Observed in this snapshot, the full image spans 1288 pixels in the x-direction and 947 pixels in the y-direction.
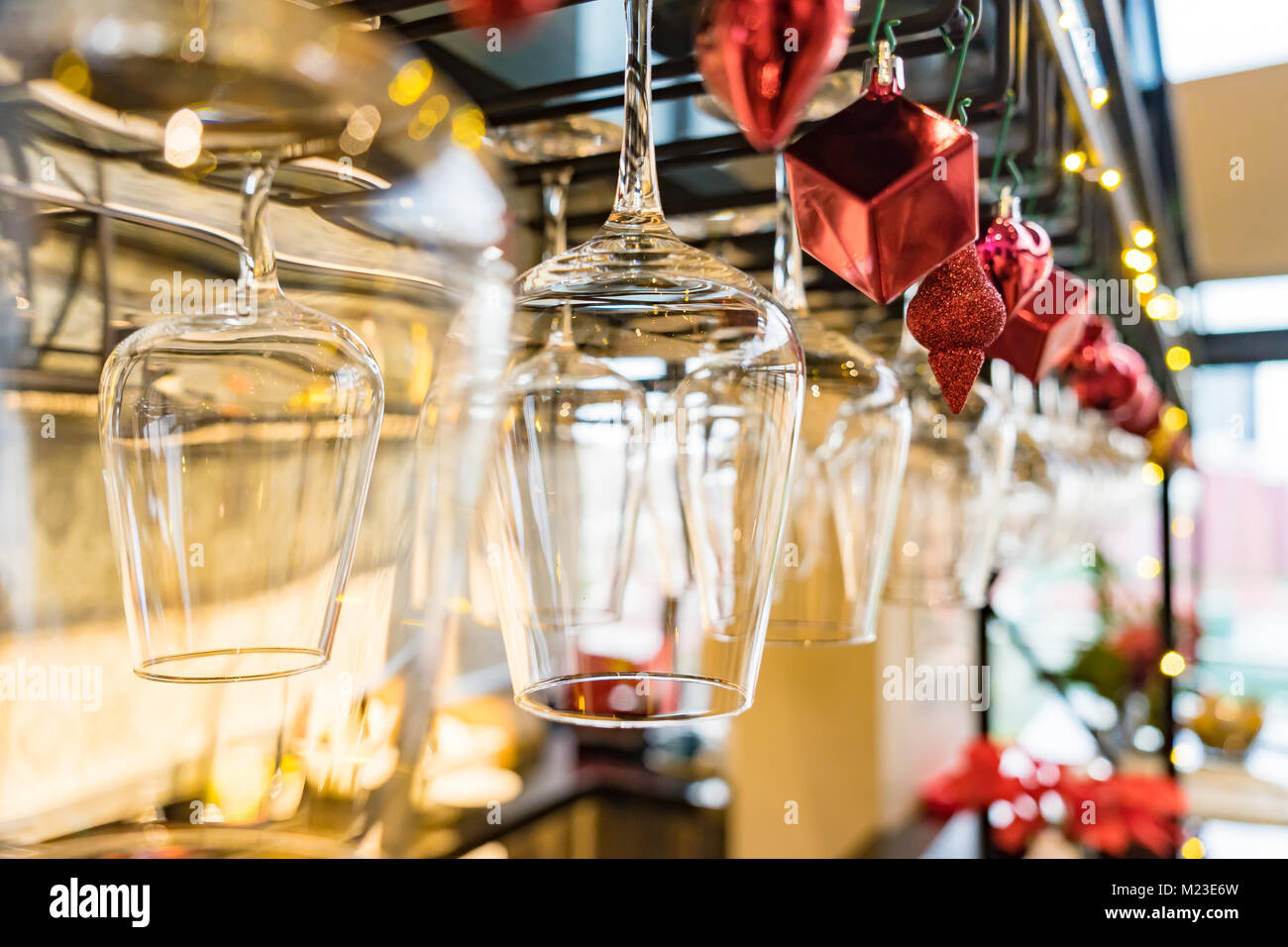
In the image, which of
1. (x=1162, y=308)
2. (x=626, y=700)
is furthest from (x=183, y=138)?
(x=1162, y=308)

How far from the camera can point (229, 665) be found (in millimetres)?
204

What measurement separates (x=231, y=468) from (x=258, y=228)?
5 cm

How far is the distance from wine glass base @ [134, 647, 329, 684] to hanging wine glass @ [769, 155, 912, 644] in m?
0.18

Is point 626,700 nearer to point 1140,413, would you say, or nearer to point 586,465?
point 586,465

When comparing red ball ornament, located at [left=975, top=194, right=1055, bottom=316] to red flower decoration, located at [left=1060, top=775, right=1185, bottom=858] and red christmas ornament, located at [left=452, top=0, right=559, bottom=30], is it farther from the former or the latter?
red flower decoration, located at [left=1060, top=775, right=1185, bottom=858]

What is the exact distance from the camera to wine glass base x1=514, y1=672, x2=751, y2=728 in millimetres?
192

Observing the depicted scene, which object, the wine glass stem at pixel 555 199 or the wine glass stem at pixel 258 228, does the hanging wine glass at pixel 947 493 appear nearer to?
the wine glass stem at pixel 555 199

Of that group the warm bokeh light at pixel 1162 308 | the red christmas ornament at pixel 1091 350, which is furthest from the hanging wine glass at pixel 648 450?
the warm bokeh light at pixel 1162 308

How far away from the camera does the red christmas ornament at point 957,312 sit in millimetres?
247

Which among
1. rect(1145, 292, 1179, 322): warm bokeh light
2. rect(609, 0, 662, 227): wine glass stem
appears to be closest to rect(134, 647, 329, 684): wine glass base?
rect(609, 0, 662, 227): wine glass stem

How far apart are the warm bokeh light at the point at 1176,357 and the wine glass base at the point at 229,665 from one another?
1.35 metres

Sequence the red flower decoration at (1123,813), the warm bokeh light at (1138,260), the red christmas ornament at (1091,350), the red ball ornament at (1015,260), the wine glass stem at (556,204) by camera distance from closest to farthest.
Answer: the red ball ornament at (1015,260), the wine glass stem at (556,204), the red christmas ornament at (1091,350), the warm bokeh light at (1138,260), the red flower decoration at (1123,813)

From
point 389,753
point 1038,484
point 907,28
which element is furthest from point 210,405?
point 389,753
